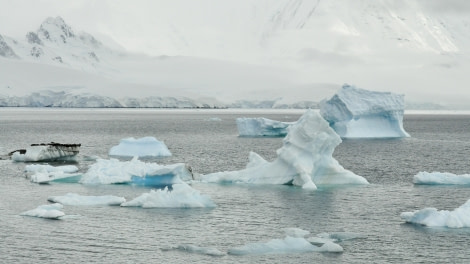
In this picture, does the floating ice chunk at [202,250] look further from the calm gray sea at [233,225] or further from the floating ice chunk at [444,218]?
the floating ice chunk at [444,218]

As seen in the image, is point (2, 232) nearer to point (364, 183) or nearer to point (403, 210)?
point (403, 210)

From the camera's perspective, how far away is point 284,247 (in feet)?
85.1

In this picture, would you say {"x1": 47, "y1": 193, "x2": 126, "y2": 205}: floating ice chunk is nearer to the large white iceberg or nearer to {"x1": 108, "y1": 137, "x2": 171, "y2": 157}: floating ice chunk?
the large white iceberg

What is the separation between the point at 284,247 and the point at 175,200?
9.40m

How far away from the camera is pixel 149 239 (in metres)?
27.6

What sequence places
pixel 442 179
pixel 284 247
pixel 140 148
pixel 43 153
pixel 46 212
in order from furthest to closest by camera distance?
pixel 140 148, pixel 43 153, pixel 442 179, pixel 46 212, pixel 284 247

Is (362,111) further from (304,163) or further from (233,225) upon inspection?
(233,225)

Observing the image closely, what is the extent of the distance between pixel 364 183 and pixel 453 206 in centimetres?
823

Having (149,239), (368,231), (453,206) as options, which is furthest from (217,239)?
(453,206)

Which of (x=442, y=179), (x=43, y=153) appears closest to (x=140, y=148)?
(x=43, y=153)

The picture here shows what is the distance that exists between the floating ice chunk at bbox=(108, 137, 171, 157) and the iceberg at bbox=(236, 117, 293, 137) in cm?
3067

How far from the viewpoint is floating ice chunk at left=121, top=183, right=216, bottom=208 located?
34.0 m

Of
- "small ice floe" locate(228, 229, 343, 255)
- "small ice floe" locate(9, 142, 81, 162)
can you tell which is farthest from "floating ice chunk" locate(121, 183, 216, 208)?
"small ice floe" locate(9, 142, 81, 162)

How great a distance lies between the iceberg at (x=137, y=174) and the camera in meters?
41.4
